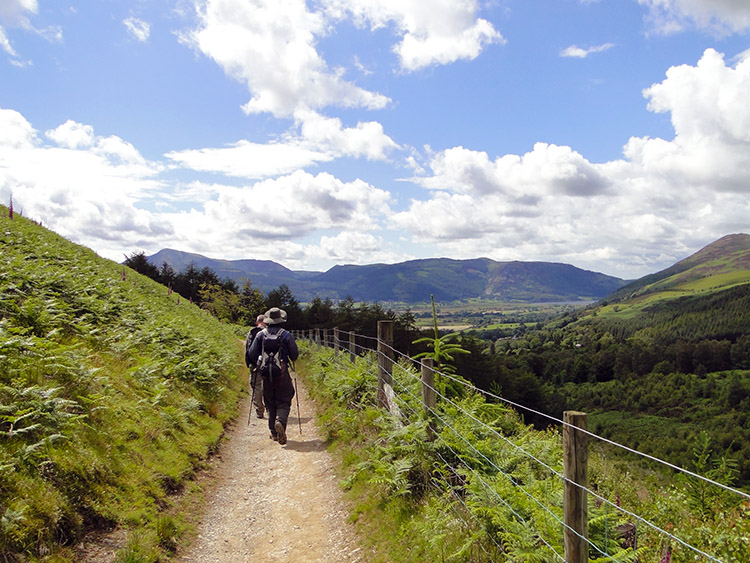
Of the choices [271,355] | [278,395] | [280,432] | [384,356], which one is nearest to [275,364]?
[271,355]

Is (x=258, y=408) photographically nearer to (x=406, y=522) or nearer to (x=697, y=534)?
(x=406, y=522)

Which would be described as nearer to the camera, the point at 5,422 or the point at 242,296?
the point at 5,422

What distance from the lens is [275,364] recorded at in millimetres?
9398

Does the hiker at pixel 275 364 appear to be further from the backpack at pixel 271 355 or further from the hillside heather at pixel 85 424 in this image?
the hillside heather at pixel 85 424

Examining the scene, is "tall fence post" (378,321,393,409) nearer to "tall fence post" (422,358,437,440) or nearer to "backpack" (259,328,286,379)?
"backpack" (259,328,286,379)

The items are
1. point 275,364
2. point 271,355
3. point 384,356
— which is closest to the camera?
point 384,356

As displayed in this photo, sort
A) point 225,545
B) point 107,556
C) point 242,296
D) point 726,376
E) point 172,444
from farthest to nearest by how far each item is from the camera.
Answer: point 726,376 < point 242,296 < point 172,444 < point 225,545 < point 107,556

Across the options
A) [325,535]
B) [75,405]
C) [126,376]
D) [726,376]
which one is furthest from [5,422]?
[726,376]

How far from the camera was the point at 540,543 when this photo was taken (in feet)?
12.3

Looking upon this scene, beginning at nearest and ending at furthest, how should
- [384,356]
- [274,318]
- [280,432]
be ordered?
[384,356]
[280,432]
[274,318]

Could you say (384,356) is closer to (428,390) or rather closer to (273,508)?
(428,390)

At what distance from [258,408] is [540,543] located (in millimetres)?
8380

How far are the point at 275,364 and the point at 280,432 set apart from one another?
1.55 meters

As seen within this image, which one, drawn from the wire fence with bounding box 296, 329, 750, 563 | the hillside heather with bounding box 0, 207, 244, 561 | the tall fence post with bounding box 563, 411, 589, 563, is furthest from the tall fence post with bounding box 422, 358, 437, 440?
the hillside heather with bounding box 0, 207, 244, 561
